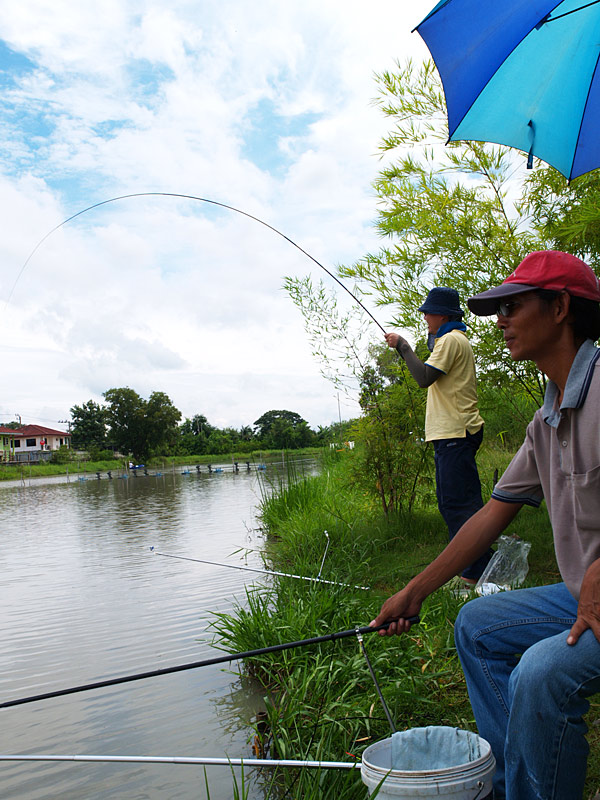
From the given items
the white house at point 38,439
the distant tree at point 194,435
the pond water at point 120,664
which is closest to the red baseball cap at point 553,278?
the pond water at point 120,664

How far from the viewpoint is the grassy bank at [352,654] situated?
2.46 meters

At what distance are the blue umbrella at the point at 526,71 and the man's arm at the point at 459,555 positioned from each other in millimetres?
1618

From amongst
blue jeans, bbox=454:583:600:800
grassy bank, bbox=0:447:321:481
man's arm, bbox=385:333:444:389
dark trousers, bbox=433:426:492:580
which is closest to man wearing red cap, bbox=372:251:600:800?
blue jeans, bbox=454:583:600:800

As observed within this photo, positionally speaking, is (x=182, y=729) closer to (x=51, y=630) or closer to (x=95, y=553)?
(x=51, y=630)

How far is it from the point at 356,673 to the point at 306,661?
0.26 meters

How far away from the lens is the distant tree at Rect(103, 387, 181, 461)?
208 ft

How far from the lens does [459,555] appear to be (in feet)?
6.07

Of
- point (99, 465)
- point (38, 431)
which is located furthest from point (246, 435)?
point (38, 431)

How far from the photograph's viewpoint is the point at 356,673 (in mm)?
2961

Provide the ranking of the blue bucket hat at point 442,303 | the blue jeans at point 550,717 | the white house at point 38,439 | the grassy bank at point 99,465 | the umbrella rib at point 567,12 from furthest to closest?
the white house at point 38,439 → the grassy bank at point 99,465 → the blue bucket hat at point 442,303 → the umbrella rib at point 567,12 → the blue jeans at point 550,717

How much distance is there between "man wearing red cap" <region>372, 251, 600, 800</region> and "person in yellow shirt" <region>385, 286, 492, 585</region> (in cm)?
201

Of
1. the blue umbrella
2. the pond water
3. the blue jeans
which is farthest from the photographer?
the pond water

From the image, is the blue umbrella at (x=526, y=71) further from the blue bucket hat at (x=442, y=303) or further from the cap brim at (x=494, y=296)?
the cap brim at (x=494, y=296)

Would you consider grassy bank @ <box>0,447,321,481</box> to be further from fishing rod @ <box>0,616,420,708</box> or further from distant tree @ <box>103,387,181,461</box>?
fishing rod @ <box>0,616,420,708</box>
